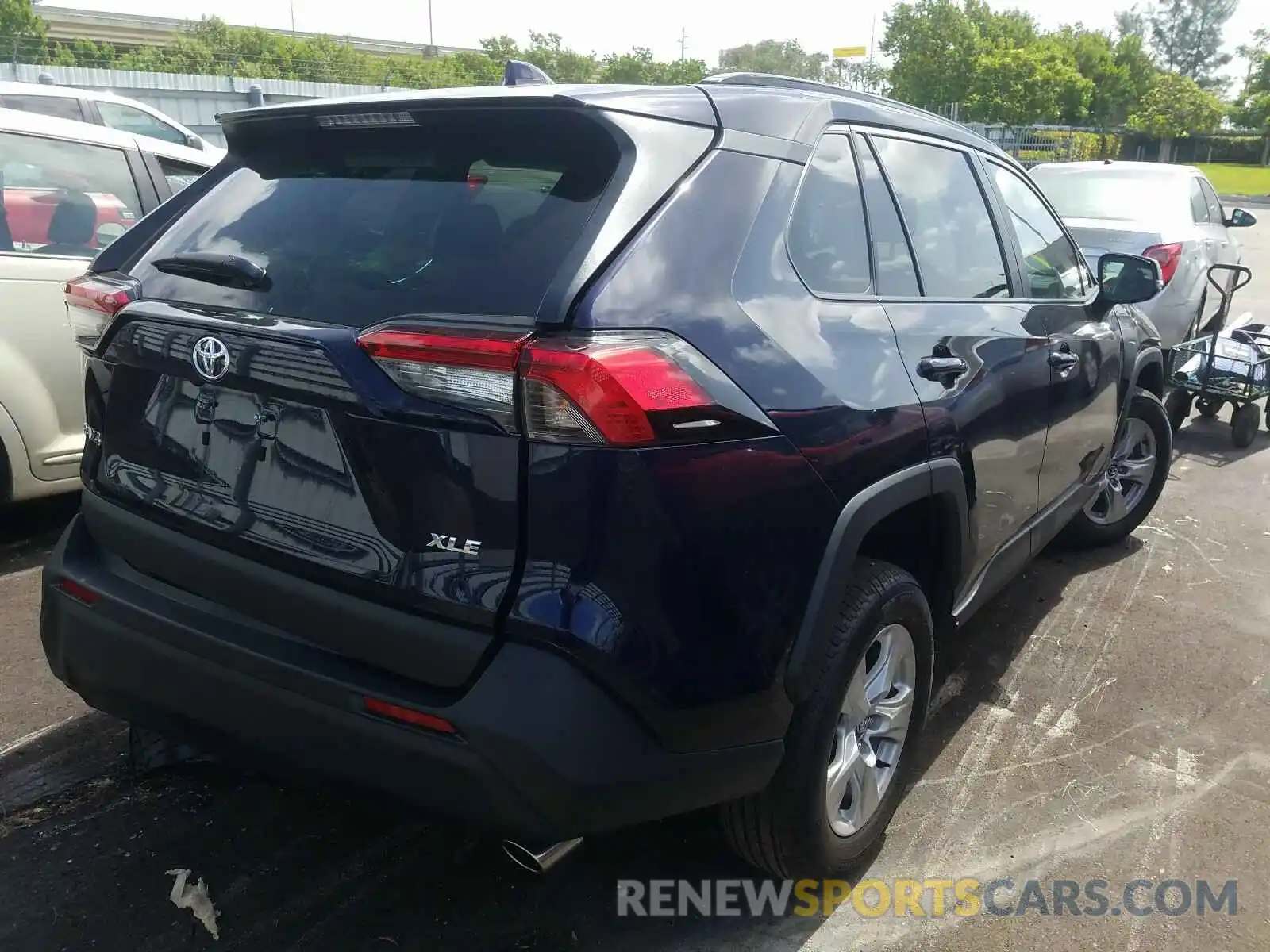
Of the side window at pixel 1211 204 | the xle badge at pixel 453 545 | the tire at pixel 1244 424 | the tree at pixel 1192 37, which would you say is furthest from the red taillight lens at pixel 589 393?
the tree at pixel 1192 37

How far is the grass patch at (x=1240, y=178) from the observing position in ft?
163

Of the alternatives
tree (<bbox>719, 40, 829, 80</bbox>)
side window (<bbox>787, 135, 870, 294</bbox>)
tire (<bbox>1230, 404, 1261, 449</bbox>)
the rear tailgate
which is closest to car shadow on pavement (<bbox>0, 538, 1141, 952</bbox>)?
the rear tailgate

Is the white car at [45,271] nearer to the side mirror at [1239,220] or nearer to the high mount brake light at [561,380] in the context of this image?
A: the high mount brake light at [561,380]

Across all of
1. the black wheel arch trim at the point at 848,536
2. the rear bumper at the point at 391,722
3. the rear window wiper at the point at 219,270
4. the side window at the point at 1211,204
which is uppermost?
the rear window wiper at the point at 219,270

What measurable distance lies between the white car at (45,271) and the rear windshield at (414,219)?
212 centimetres

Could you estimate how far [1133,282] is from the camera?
12.8 feet

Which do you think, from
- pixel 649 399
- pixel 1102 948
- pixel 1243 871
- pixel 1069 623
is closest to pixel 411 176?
pixel 649 399

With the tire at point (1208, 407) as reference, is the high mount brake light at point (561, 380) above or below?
above

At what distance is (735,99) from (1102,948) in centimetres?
216

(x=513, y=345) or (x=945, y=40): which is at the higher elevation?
(x=945, y=40)

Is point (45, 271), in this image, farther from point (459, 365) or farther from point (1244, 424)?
point (1244, 424)

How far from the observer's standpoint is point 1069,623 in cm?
422

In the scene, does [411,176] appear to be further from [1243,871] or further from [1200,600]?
[1200,600]

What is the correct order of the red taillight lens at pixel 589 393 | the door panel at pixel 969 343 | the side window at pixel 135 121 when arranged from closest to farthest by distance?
the red taillight lens at pixel 589 393
the door panel at pixel 969 343
the side window at pixel 135 121
